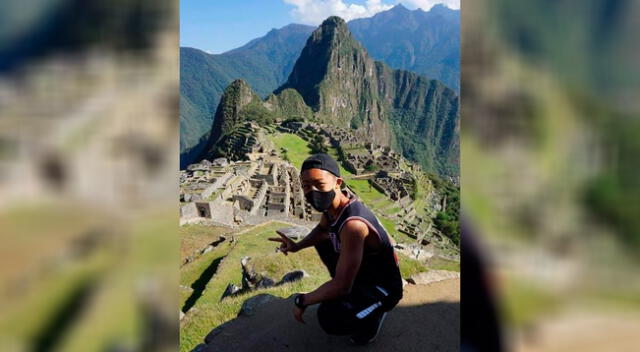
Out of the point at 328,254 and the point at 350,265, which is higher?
the point at 350,265

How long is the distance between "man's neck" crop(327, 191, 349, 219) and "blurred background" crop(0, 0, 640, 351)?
1.47 meters

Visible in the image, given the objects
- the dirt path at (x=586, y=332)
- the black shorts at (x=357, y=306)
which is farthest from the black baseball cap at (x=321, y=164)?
the dirt path at (x=586, y=332)

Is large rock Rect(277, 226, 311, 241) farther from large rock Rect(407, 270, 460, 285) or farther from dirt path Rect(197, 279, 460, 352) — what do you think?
dirt path Rect(197, 279, 460, 352)

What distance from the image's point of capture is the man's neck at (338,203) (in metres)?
3.26

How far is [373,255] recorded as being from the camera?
325cm

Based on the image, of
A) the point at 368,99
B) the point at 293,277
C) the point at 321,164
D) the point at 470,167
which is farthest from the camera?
the point at 368,99

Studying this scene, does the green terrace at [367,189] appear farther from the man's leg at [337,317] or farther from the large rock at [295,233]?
the man's leg at [337,317]

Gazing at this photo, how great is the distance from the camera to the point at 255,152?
55.9m

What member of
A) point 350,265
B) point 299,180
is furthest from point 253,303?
point 299,180

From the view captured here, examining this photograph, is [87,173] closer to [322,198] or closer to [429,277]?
[322,198]

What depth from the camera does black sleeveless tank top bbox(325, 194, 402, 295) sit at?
3109 millimetres

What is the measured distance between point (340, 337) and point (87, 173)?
2718mm

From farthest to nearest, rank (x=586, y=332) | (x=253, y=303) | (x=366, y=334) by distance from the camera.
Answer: (x=253, y=303) → (x=366, y=334) → (x=586, y=332)

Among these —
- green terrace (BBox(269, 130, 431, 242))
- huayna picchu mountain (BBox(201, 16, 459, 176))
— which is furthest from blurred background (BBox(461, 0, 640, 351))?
huayna picchu mountain (BBox(201, 16, 459, 176))
